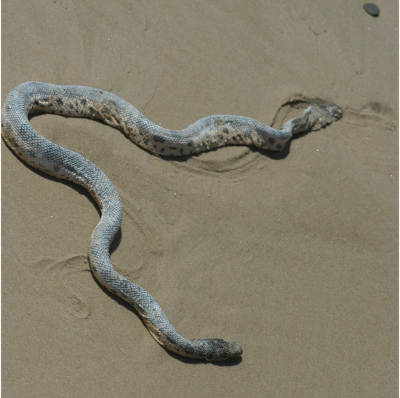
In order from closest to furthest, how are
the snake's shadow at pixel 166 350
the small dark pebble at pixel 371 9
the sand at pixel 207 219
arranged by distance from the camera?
the sand at pixel 207 219 → the snake's shadow at pixel 166 350 → the small dark pebble at pixel 371 9

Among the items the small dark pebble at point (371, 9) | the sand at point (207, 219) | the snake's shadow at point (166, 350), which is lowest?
the snake's shadow at point (166, 350)

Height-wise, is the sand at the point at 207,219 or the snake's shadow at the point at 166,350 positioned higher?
the sand at the point at 207,219

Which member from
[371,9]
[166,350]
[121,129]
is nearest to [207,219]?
[121,129]

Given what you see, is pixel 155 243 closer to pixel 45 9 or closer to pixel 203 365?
pixel 203 365

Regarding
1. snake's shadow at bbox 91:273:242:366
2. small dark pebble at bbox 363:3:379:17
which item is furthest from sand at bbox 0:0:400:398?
small dark pebble at bbox 363:3:379:17

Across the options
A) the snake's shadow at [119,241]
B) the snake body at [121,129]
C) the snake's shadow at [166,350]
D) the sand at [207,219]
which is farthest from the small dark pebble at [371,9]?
the snake's shadow at [166,350]

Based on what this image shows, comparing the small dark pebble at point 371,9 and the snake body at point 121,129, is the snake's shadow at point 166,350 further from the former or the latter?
the small dark pebble at point 371,9
